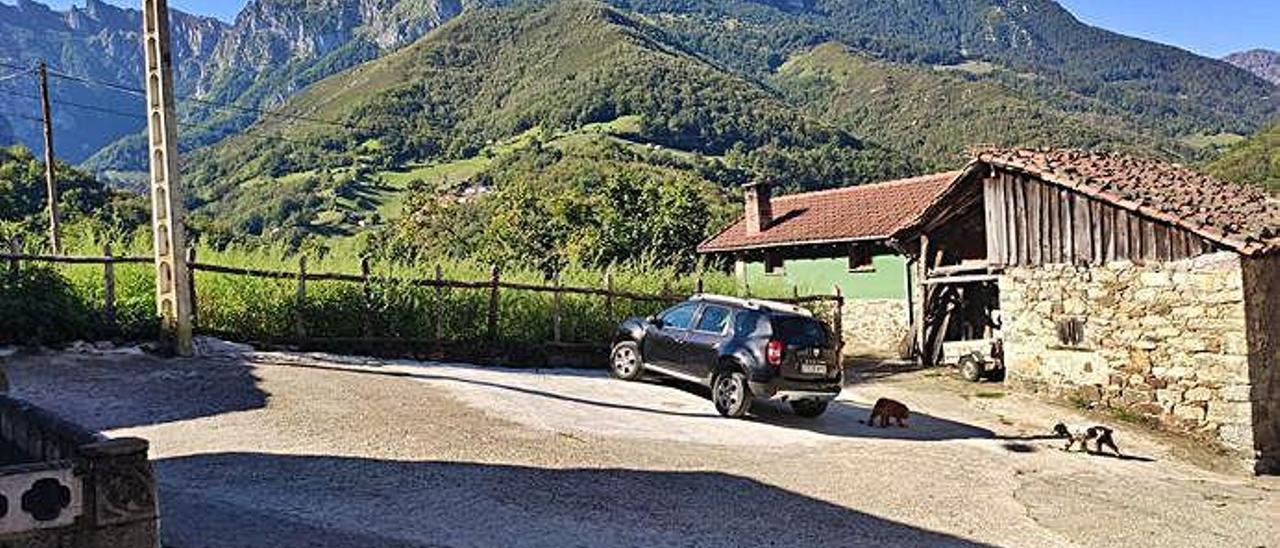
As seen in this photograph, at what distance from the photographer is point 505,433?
1079 centimetres

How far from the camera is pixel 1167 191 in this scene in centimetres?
1817

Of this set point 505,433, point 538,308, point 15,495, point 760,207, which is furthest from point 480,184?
point 15,495

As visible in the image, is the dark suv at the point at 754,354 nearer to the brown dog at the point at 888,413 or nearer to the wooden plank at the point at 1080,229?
the brown dog at the point at 888,413

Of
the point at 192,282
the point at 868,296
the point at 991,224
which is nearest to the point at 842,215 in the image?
the point at 868,296

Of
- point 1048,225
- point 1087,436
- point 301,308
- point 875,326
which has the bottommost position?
point 1087,436

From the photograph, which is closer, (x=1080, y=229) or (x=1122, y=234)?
(x=1122, y=234)

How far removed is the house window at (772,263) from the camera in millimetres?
31125

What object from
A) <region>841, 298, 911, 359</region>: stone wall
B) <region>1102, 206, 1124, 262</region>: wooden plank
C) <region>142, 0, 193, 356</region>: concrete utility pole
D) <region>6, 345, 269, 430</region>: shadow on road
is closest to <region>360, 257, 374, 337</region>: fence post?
<region>6, 345, 269, 430</region>: shadow on road

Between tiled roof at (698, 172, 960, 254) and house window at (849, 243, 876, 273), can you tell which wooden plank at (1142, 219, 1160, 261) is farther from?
house window at (849, 243, 876, 273)

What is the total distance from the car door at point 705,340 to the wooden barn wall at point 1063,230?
7.84 m

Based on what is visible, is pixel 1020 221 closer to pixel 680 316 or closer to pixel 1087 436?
pixel 1087 436

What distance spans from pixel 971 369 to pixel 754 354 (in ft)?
30.0

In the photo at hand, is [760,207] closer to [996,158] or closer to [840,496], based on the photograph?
[996,158]

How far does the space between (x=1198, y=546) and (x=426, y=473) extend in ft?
23.5
